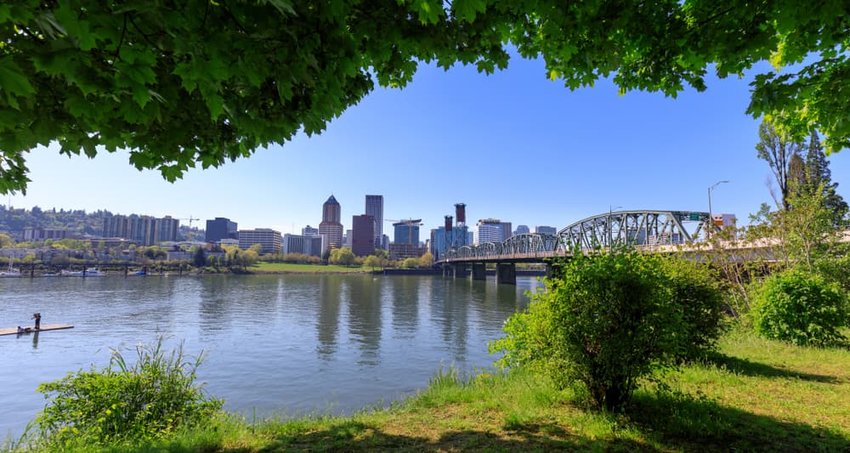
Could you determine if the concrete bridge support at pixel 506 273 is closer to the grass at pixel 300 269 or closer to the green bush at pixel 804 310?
the grass at pixel 300 269

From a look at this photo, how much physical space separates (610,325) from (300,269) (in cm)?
16317

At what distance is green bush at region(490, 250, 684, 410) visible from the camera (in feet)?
20.1

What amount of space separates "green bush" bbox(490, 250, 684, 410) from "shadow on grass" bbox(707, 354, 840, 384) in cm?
495

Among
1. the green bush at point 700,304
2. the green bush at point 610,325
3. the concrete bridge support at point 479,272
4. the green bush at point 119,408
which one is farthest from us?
the concrete bridge support at point 479,272

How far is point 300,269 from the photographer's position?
524 feet

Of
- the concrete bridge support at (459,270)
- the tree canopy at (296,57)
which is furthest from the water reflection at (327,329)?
the concrete bridge support at (459,270)

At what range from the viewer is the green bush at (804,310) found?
12734 mm

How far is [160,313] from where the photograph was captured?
125ft

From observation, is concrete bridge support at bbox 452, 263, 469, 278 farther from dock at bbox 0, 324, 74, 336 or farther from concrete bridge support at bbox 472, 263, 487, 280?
dock at bbox 0, 324, 74, 336

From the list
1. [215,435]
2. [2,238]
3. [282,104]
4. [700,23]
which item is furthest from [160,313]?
[2,238]

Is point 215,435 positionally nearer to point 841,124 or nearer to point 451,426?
point 451,426

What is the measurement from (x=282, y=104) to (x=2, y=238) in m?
237

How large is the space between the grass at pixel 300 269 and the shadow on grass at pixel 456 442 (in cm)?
15353

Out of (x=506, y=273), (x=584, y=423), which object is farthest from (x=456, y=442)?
(x=506, y=273)
